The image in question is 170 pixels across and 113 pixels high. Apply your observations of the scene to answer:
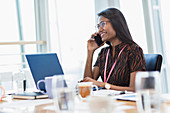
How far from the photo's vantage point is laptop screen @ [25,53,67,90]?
1.66m

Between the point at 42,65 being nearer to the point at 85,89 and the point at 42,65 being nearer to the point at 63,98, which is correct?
the point at 85,89

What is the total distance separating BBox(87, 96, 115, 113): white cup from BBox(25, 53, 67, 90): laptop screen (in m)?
0.94

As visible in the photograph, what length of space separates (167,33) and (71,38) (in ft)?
4.66

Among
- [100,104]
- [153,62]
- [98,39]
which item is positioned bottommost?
[100,104]

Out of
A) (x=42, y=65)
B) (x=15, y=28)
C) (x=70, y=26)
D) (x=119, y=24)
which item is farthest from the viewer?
(x=15, y=28)

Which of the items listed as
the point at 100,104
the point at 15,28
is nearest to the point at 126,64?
the point at 100,104

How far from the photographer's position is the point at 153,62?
1.78 meters

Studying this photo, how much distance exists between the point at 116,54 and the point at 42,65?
709 millimetres

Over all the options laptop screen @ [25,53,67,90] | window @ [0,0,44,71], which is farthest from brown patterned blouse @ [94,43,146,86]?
window @ [0,0,44,71]

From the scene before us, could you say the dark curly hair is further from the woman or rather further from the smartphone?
the smartphone

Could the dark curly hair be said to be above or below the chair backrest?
above

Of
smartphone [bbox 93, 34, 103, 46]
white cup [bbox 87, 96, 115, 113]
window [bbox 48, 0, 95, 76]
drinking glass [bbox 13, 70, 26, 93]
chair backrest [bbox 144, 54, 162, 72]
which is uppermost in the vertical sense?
window [bbox 48, 0, 95, 76]

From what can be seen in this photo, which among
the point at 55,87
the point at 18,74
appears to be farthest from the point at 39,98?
the point at 55,87

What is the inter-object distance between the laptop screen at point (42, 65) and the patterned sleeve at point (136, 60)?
545mm
